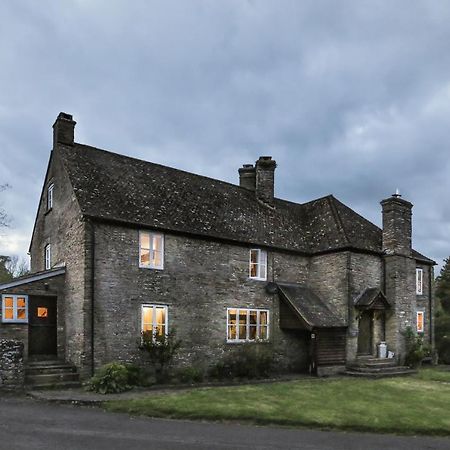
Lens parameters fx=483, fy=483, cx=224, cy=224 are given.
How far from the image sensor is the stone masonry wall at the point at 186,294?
18859 mm

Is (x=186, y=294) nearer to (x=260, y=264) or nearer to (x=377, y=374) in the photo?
(x=260, y=264)

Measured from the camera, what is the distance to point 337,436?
11164mm

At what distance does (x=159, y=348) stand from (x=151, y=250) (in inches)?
160

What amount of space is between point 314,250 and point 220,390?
11.1 metres

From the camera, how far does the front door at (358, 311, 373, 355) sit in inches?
976

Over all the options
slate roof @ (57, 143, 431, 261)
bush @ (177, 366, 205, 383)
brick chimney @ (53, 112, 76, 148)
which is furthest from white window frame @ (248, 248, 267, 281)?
brick chimney @ (53, 112, 76, 148)

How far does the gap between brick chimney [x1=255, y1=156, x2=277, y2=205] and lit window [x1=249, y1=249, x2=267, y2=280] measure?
4.70m

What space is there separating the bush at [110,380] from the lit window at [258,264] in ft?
29.2

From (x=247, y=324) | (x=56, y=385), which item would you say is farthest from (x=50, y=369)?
(x=247, y=324)

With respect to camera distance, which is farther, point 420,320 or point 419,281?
point 419,281

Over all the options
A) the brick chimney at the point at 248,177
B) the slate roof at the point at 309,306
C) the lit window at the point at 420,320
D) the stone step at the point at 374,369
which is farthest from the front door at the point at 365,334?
the brick chimney at the point at 248,177

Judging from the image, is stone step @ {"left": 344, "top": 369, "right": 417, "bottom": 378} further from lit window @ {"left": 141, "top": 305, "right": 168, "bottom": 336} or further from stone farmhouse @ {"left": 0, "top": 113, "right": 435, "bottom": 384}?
lit window @ {"left": 141, "top": 305, "right": 168, "bottom": 336}

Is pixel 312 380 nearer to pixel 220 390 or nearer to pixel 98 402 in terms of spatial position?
pixel 220 390

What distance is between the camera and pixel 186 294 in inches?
829
